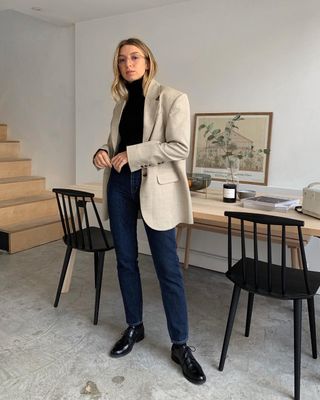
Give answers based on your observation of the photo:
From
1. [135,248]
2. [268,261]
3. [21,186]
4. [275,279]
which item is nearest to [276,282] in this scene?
[275,279]

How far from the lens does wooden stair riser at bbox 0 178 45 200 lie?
3.90 metres

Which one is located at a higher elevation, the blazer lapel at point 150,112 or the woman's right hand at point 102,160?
the blazer lapel at point 150,112

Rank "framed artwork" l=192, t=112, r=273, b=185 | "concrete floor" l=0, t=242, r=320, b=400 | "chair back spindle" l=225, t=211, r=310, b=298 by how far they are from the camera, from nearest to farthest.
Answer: "chair back spindle" l=225, t=211, r=310, b=298 → "concrete floor" l=0, t=242, r=320, b=400 → "framed artwork" l=192, t=112, r=273, b=185

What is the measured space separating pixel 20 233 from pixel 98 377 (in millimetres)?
2078

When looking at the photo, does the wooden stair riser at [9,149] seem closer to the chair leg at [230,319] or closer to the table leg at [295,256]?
the table leg at [295,256]

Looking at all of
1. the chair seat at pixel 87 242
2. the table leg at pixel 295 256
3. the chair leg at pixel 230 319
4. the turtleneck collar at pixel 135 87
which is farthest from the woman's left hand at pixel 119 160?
the table leg at pixel 295 256

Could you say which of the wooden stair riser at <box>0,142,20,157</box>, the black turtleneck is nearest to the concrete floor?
the black turtleneck

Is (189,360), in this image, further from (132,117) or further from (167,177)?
(132,117)

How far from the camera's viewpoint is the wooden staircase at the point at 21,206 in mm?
3471

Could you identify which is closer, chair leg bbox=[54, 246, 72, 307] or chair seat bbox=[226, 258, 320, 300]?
chair seat bbox=[226, 258, 320, 300]

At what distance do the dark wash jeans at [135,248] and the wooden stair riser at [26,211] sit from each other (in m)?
2.20

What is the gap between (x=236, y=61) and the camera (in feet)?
9.12

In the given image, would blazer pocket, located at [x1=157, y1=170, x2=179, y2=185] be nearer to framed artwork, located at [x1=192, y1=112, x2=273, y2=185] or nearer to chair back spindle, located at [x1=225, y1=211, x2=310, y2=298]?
chair back spindle, located at [x1=225, y1=211, x2=310, y2=298]

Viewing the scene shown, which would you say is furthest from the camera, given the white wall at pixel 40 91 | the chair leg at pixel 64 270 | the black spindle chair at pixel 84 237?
the white wall at pixel 40 91
